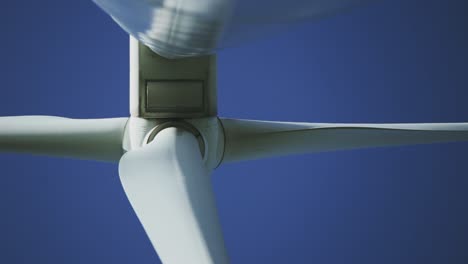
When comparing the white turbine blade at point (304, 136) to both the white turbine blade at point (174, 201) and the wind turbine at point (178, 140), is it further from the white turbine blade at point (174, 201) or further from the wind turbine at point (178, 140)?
the white turbine blade at point (174, 201)

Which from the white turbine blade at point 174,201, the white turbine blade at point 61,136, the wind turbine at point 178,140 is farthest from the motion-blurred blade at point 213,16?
the white turbine blade at point 61,136

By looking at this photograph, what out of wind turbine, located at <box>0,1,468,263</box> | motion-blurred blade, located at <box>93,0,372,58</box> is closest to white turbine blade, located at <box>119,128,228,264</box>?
wind turbine, located at <box>0,1,468,263</box>

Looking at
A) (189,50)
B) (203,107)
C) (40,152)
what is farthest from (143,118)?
(189,50)

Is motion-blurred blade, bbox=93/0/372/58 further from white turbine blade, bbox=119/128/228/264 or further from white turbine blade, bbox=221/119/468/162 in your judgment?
white turbine blade, bbox=221/119/468/162

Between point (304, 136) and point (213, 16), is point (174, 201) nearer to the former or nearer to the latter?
point (213, 16)

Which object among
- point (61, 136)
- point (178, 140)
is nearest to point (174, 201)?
point (178, 140)

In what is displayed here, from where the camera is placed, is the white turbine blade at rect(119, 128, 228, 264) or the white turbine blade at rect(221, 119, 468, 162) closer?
the white turbine blade at rect(119, 128, 228, 264)
